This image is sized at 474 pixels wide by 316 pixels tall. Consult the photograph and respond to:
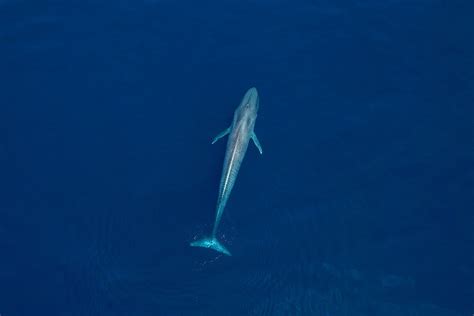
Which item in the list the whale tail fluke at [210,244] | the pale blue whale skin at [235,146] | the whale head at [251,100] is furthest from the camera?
the whale head at [251,100]

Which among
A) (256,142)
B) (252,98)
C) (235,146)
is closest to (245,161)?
(256,142)

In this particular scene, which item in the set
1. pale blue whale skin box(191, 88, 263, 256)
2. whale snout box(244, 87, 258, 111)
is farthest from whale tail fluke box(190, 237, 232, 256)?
whale snout box(244, 87, 258, 111)

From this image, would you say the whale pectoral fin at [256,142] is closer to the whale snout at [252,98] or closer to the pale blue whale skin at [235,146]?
the pale blue whale skin at [235,146]

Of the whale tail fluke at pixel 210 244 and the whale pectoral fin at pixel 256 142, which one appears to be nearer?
the whale tail fluke at pixel 210 244

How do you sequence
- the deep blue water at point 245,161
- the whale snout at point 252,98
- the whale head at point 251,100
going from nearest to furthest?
the deep blue water at point 245,161 → the whale head at point 251,100 → the whale snout at point 252,98

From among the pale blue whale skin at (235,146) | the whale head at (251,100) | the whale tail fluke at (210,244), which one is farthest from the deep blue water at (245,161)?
the whale head at (251,100)

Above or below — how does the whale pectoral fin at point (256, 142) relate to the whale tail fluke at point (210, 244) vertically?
above
